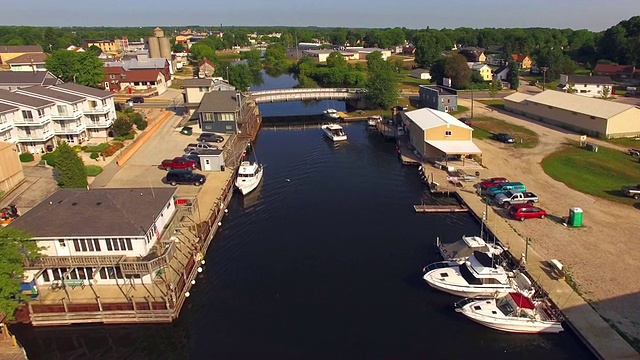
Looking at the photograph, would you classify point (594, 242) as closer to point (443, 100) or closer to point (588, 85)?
point (443, 100)

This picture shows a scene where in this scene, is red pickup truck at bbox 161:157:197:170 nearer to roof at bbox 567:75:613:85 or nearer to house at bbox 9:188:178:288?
house at bbox 9:188:178:288

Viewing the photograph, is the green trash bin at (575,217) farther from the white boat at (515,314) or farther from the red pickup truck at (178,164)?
the red pickup truck at (178,164)

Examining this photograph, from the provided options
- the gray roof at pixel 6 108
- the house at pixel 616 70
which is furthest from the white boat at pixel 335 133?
the house at pixel 616 70

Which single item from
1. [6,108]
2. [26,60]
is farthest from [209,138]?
[26,60]

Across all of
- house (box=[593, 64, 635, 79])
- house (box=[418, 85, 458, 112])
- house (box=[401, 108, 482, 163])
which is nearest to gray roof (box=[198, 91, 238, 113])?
house (box=[401, 108, 482, 163])

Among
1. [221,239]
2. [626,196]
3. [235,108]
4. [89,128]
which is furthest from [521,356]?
[89,128]

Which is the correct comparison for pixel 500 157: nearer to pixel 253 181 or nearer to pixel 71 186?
pixel 253 181
